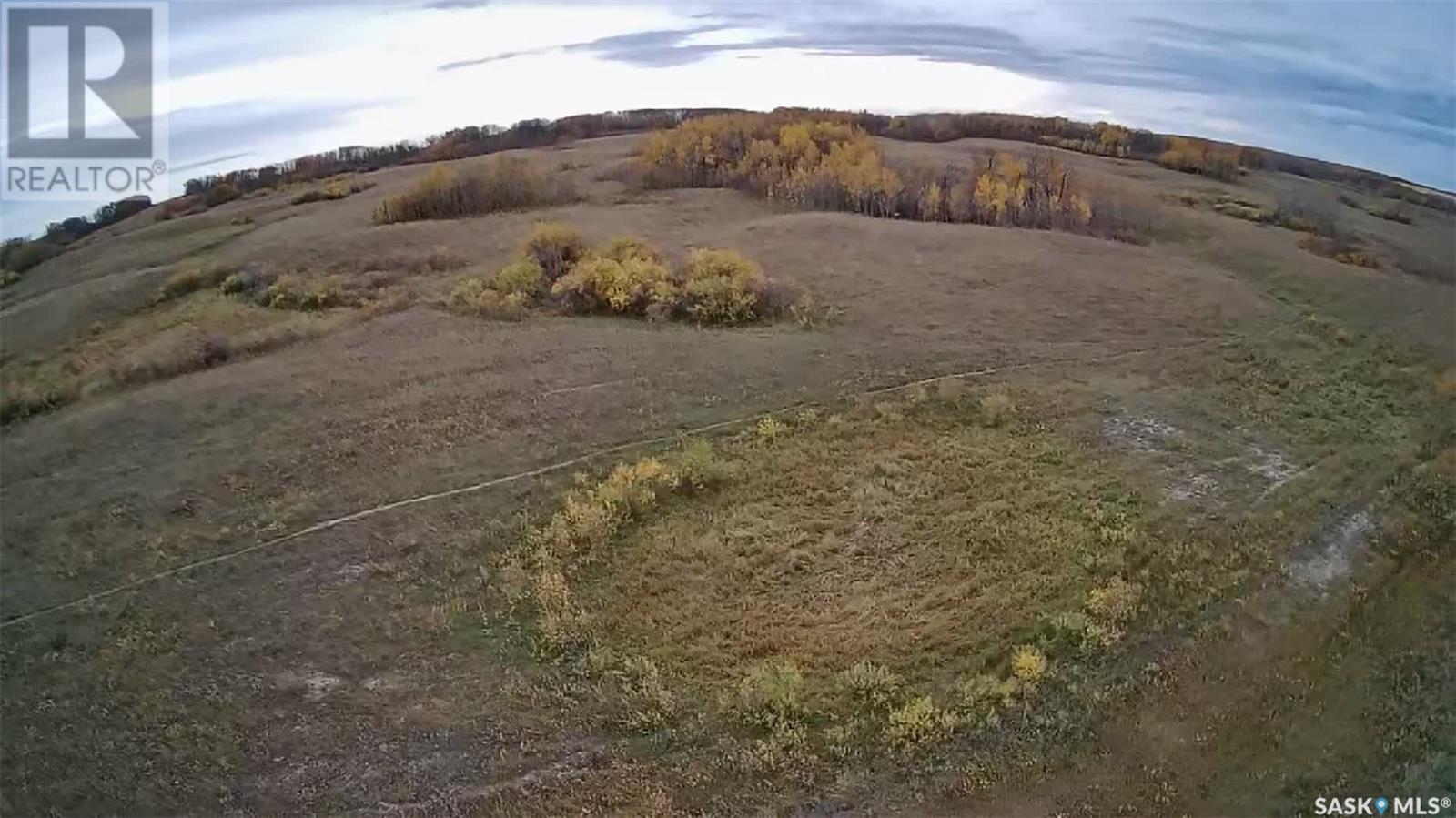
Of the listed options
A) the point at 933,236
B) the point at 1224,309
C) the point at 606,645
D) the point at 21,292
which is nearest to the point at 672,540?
the point at 606,645

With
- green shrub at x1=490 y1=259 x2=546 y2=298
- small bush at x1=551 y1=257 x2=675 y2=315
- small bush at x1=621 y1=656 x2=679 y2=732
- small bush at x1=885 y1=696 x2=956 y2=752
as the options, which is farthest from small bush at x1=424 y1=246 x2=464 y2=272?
small bush at x1=885 y1=696 x2=956 y2=752

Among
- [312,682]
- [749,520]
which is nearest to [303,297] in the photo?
[312,682]

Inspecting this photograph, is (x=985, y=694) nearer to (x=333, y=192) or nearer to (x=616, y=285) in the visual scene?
(x=616, y=285)

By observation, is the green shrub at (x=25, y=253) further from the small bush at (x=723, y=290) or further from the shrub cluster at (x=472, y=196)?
the small bush at (x=723, y=290)

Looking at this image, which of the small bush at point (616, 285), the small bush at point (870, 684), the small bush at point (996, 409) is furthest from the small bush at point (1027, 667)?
the small bush at point (616, 285)

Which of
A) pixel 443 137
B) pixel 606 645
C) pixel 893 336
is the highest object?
pixel 443 137

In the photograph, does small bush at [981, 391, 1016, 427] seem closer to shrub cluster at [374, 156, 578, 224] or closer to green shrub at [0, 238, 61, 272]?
shrub cluster at [374, 156, 578, 224]

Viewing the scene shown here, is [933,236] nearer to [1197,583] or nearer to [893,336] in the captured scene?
[893,336]

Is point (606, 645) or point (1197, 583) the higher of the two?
point (1197, 583)
